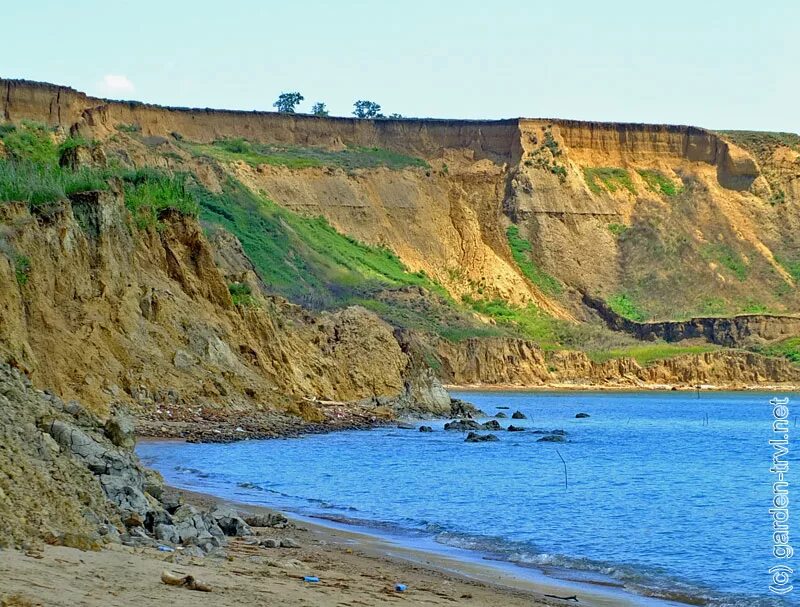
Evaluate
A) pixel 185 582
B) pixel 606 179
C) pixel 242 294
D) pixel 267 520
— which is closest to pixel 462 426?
pixel 242 294

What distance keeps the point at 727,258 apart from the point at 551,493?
94.6 meters

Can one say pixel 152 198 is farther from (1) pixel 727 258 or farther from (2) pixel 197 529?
(1) pixel 727 258

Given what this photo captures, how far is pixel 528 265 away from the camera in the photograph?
12031 centimetres

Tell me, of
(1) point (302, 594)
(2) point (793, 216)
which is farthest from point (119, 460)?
(2) point (793, 216)

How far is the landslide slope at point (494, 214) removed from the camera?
9906 cm

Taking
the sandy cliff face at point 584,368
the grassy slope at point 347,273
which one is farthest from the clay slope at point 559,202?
the sandy cliff face at point 584,368

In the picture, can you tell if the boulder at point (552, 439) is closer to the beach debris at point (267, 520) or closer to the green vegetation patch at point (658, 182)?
the beach debris at point (267, 520)

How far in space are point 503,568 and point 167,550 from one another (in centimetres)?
618

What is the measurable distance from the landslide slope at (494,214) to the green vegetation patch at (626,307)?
0.34 metres

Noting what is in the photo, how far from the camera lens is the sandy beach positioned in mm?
12969

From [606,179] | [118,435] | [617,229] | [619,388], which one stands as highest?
[606,179]

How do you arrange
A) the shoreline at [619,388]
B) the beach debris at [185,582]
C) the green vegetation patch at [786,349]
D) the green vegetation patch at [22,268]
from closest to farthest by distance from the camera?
the beach debris at [185,582] < the green vegetation patch at [22,268] < the shoreline at [619,388] < the green vegetation patch at [786,349]

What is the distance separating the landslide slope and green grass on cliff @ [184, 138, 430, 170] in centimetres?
26

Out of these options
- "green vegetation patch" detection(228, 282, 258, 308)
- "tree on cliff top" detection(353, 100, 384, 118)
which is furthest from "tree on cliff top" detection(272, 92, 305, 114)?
"green vegetation patch" detection(228, 282, 258, 308)
